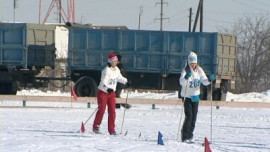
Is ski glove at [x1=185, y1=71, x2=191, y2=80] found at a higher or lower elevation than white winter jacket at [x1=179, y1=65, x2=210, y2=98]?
higher

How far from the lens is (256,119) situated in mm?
21844

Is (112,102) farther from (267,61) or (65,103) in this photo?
(267,61)

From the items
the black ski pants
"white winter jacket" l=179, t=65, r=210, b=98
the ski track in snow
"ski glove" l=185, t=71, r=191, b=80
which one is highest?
"ski glove" l=185, t=71, r=191, b=80

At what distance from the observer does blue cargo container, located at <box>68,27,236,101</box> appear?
30438mm

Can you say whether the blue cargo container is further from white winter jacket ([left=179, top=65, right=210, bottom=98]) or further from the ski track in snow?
white winter jacket ([left=179, top=65, right=210, bottom=98])

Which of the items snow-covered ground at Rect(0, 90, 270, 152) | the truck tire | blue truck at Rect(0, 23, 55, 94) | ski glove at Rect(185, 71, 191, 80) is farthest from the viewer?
blue truck at Rect(0, 23, 55, 94)

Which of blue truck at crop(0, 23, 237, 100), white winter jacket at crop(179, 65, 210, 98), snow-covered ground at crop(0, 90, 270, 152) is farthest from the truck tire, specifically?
white winter jacket at crop(179, 65, 210, 98)

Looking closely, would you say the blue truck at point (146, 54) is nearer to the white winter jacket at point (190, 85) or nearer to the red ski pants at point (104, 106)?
the red ski pants at point (104, 106)

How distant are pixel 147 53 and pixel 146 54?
0.06 m

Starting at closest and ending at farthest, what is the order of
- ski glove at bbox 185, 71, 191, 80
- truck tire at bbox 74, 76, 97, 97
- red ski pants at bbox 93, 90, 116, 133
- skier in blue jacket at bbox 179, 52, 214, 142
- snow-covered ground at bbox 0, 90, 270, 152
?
1. snow-covered ground at bbox 0, 90, 270, 152
2. ski glove at bbox 185, 71, 191, 80
3. skier in blue jacket at bbox 179, 52, 214, 142
4. red ski pants at bbox 93, 90, 116, 133
5. truck tire at bbox 74, 76, 97, 97

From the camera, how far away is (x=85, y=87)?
3077 cm

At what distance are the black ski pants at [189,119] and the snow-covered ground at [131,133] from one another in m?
0.26

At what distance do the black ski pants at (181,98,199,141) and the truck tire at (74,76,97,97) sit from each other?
54.2 ft

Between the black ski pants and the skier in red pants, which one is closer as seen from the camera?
the black ski pants
